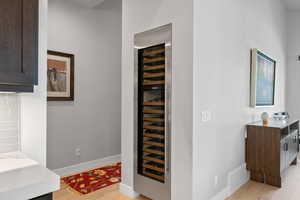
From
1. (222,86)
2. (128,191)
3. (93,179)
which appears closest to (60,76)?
(93,179)

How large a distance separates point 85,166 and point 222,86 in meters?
2.52

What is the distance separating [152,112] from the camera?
7.74 feet

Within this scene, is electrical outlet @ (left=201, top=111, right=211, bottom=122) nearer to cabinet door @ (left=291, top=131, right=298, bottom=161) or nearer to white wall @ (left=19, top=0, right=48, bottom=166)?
white wall @ (left=19, top=0, right=48, bottom=166)

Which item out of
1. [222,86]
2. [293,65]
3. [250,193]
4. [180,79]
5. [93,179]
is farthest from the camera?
[293,65]

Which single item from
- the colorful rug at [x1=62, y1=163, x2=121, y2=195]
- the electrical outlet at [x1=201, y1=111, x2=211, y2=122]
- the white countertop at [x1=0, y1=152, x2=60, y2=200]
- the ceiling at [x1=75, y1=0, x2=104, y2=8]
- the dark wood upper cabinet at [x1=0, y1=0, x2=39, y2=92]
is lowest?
the colorful rug at [x1=62, y1=163, x2=121, y2=195]

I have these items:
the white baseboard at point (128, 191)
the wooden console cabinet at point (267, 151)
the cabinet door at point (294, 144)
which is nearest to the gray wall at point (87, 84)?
the white baseboard at point (128, 191)

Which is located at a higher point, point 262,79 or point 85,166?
point 262,79

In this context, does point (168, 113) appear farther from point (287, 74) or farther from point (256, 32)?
point (287, 74)

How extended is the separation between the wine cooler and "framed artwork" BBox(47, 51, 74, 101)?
1.33 meters

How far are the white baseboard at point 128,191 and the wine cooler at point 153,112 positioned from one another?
9cm

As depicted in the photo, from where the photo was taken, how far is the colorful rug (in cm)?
275

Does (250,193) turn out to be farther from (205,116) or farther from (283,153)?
(205,116)

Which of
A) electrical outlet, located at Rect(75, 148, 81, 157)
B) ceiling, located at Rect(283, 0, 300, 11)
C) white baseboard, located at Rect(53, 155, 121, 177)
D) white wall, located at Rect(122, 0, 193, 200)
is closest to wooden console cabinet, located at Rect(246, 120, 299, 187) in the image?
white wall, located at Rect(122, 0, 193, 200)

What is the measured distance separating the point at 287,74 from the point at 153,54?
14.7 feet
